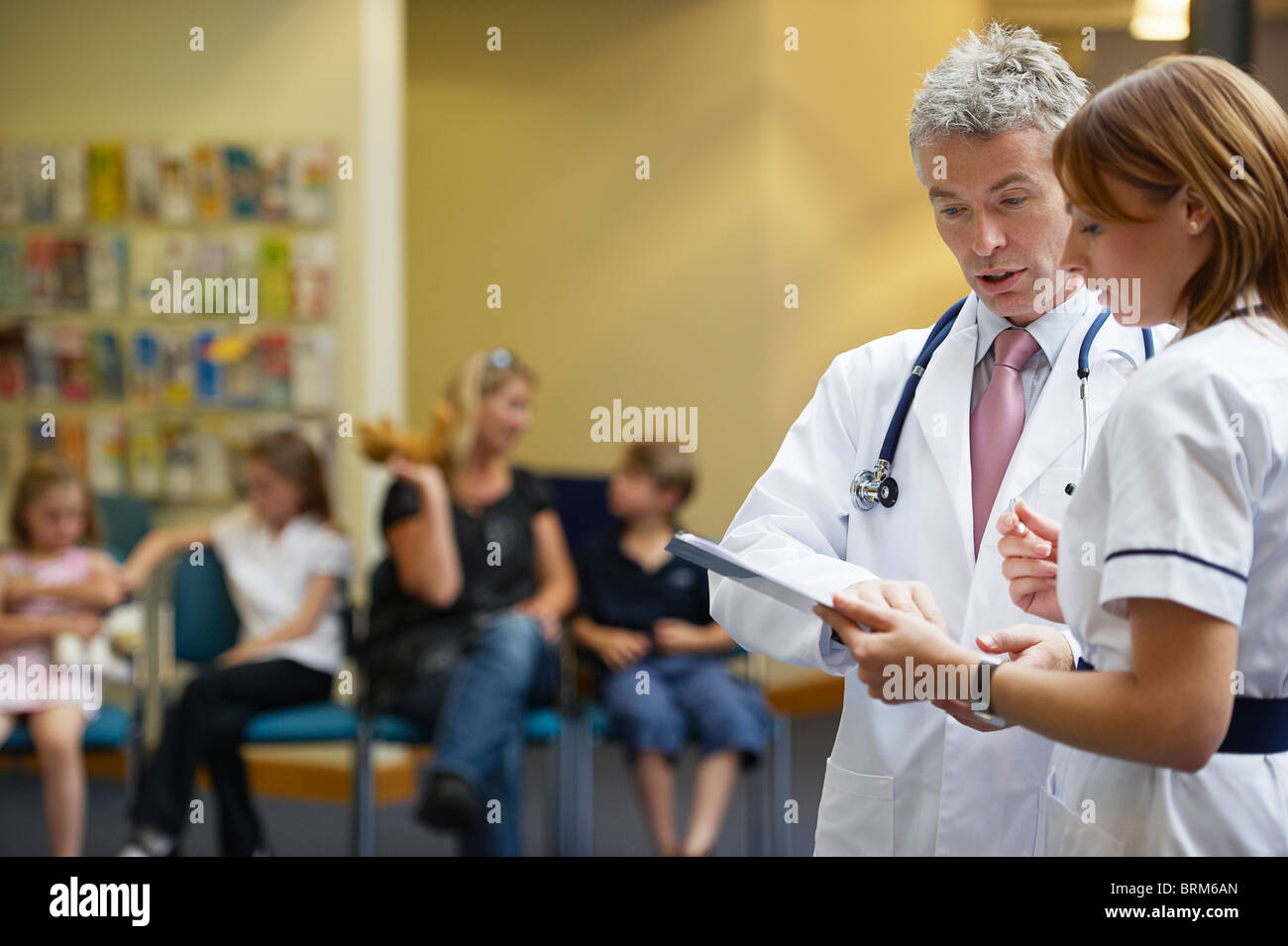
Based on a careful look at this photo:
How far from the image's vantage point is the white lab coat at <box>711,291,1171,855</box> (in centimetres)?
121

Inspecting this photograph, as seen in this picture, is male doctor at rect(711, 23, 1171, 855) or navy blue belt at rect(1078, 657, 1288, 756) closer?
navy blue belt at rect(1078, 657, 1288, 756)

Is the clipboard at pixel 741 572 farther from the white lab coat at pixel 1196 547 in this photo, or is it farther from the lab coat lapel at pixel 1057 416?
the lab coat lapel at pixel 1057 416

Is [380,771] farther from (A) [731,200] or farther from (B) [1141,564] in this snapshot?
(B) [1141,564]

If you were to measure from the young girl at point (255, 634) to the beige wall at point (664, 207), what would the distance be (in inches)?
59.3

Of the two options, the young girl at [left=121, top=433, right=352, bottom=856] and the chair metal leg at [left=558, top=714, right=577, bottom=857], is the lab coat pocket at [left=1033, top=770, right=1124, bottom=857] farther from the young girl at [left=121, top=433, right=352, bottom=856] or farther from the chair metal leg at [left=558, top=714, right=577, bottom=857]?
the young girl at [left=121, top=433, right=352, bottom=856]

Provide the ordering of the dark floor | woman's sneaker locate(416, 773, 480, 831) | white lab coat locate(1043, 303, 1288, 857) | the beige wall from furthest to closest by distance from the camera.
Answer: the beige wall < the dark floor < woman's sneaker locate(416, 773, 480, 831) < white lab coat locate(1043, 303, 1288, 857)

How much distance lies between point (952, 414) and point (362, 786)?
2.10 m

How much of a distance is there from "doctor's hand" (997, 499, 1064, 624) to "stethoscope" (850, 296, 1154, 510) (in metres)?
0.11

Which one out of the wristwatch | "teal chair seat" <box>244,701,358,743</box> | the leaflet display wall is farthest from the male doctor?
the leaflet display wall

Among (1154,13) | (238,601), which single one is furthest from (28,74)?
(1154,13)

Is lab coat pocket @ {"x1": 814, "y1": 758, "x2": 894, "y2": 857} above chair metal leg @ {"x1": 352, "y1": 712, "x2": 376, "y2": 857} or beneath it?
above

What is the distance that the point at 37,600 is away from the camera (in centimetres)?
300

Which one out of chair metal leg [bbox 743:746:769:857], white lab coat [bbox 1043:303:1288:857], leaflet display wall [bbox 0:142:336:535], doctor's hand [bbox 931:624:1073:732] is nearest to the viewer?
white lab coat [bbox 1043:303:1288:857]
